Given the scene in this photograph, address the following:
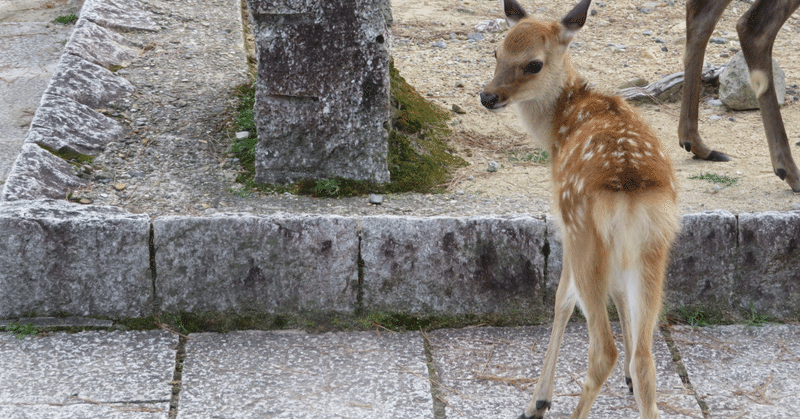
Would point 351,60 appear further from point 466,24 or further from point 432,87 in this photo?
point 466,24

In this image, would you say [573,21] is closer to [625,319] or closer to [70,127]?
[625,319]

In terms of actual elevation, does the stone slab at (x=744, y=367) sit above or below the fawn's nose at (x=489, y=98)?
below

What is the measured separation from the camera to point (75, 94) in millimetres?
5066

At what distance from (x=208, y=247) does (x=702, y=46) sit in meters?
3.37

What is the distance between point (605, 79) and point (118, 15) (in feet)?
12.9

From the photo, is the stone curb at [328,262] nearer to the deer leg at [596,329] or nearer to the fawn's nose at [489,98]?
the fawn's nose at [489,98]

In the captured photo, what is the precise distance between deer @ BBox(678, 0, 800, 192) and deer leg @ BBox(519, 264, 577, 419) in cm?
197

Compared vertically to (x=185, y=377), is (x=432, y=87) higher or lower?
higher

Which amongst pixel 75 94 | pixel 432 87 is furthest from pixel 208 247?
pixel 432 87

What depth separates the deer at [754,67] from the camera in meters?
4.70

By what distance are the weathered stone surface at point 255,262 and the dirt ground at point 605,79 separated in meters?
1.03

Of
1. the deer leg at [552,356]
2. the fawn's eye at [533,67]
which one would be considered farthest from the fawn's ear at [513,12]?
the deer leg at [552,356]

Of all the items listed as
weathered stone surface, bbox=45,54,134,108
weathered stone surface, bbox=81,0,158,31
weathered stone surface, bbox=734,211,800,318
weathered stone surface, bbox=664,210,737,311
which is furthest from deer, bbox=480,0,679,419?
weathered stone surface, bbox=81,0,158,31

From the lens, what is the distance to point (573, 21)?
390 centimetres
